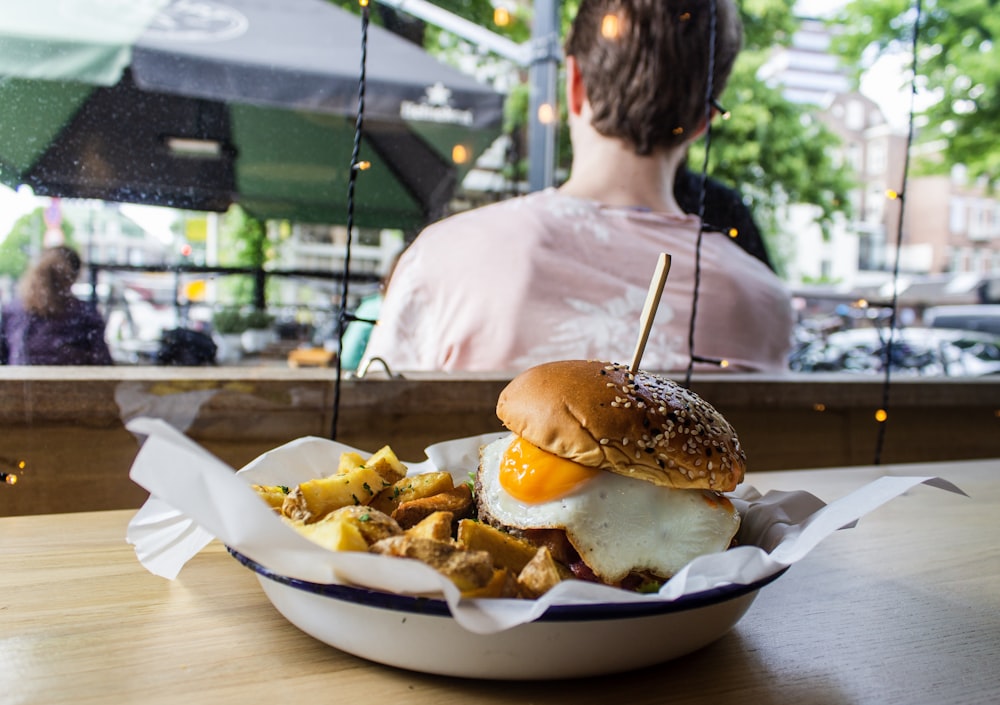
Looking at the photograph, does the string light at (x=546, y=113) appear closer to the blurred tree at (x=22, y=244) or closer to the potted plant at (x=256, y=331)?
the potted plant at (x=256, y=331)

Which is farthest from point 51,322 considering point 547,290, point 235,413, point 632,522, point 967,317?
point 967,317

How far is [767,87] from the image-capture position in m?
7.27

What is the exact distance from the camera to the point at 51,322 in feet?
6.44

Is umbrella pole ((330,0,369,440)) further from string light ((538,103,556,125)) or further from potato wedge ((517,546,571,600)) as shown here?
string light ((538,103,556,125))

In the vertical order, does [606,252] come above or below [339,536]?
above

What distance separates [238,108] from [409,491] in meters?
2.44

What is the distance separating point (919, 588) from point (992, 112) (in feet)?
23.6

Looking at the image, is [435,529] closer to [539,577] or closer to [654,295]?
[539,577]

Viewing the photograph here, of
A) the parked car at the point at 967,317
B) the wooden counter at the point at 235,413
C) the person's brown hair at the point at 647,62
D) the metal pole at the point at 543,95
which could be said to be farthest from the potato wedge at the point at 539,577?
the parked car at the point at 967,317

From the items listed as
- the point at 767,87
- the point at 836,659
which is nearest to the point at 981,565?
the point at 836,659

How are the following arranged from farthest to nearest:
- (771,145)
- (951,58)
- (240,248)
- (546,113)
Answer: (771,145)
(951,58)
(546,113)
(240,248)

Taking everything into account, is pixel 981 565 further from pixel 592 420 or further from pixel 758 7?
pixel 758 7

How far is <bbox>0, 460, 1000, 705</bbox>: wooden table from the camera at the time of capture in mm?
697

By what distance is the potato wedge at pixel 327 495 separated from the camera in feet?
2.94
